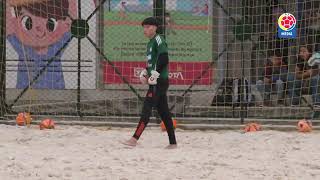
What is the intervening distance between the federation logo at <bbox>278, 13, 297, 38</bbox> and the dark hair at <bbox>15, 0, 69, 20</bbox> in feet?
14.5

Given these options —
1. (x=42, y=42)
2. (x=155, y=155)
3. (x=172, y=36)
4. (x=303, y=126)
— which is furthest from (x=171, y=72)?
(x=155, y=155)

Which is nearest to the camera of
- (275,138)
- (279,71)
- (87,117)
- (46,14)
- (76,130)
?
(275,138)

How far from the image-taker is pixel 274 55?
11.3m

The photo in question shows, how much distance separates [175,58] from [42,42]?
294 centimetres

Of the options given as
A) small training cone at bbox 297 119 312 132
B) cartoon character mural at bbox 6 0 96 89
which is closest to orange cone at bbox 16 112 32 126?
cartoon character mural at bbox 6 0 96 89

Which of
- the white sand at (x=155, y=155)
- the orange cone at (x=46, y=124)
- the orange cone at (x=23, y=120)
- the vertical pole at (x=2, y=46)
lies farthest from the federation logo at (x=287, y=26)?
the vertical pole at (x=2, y=46)

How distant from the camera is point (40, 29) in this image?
12.4 meters

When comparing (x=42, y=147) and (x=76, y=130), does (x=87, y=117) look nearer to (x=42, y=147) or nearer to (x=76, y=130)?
(x=76, y=130)

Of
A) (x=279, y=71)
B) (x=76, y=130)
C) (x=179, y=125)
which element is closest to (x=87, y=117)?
(x=76, y=130)

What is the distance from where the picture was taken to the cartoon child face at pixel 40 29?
483 inches

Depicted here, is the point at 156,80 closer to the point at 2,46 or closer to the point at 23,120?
the point at 23,120

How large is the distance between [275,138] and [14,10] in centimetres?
622

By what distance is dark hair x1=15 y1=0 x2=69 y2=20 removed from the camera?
11888mm

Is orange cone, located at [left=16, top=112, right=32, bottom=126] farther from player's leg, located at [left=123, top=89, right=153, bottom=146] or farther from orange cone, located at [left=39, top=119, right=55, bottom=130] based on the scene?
player's leg, located at [left=123, top=89, right=153, bottom=146]
